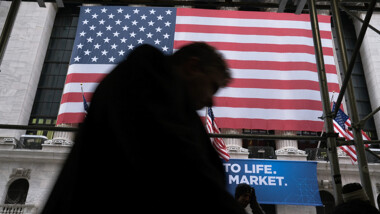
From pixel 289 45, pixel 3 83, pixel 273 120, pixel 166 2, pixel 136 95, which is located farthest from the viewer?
pixel 3 83

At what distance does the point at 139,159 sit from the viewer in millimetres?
713

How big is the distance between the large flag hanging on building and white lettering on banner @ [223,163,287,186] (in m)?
3.09

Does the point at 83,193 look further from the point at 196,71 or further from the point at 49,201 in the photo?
the point at 196,71

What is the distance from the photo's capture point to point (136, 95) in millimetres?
786

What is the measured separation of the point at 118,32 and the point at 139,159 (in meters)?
19.3

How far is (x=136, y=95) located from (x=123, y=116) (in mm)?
61

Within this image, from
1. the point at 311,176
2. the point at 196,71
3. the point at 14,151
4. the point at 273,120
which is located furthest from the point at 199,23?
the point at 196,71

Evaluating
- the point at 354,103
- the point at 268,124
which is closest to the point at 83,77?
the point at 268,124

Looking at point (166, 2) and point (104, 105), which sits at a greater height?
point (166, 2)

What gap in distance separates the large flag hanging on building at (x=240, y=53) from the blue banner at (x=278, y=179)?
3124mm

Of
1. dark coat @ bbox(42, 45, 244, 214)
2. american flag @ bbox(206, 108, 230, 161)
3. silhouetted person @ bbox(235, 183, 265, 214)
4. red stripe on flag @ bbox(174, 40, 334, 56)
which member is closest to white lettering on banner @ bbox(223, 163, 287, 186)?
american flag @ bbox(206, 108, 230, 161)

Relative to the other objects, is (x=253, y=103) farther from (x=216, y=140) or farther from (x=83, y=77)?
(x=83, y=77)

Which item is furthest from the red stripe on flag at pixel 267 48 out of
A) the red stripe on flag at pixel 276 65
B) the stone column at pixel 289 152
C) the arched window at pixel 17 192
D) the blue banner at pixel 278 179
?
the arched window at pixel 17 192

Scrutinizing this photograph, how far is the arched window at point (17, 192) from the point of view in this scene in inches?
→ 736
